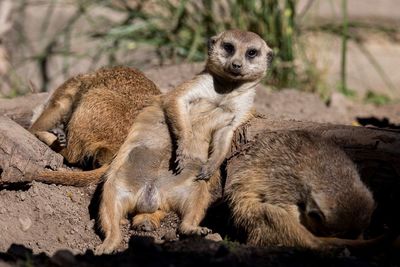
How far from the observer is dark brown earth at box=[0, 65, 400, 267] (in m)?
3.08

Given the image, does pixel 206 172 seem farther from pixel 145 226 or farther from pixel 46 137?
pixel 46 137

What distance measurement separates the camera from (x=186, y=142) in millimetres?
4164

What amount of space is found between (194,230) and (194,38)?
10.8 ft

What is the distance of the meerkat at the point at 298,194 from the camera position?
11.3 ft

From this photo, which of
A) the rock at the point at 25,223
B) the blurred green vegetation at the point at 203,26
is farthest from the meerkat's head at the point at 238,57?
the blurred green vegetation at the point at 203,26

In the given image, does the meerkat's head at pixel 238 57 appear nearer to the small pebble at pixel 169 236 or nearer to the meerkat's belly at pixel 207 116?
the meerkat's belly at pixel 207 116

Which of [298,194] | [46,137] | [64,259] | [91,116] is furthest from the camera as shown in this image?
[46,137]

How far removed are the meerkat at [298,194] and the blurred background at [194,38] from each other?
259 cm

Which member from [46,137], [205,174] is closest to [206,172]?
[205,174]

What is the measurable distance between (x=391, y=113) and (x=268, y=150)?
2741 millimetres

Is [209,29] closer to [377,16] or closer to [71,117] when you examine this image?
[377,16]

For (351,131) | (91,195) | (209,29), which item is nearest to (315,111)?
(209,29)

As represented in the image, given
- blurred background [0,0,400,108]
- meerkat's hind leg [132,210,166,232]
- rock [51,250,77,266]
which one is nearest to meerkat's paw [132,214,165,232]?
meerkat's hind leg [132,210,166,232]

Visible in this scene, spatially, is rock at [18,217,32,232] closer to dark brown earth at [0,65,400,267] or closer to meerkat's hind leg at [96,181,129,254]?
dark brown earth at [0,65,400,267]
